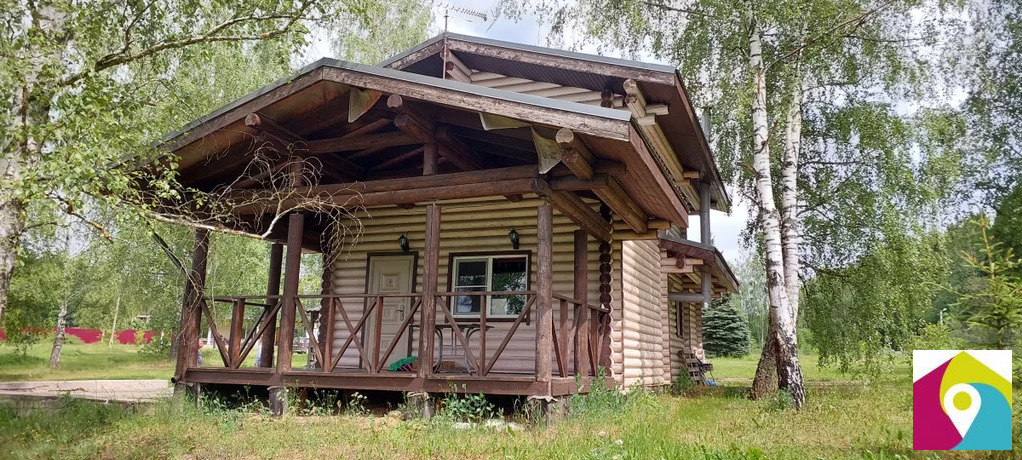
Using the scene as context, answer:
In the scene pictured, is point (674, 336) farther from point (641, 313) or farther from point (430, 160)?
point (430, 160)

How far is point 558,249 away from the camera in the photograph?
10.0 metres

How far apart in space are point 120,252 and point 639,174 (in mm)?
22297

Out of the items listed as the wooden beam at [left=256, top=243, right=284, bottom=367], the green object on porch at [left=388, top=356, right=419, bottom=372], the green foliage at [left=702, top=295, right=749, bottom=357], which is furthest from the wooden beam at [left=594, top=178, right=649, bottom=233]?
the green foliage at [left=702, top=295, right=749, bottom=357]

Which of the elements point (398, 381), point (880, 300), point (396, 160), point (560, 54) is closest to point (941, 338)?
point (398, 381)

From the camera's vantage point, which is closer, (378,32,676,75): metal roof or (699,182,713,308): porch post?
(378,32,676,75): metal roof

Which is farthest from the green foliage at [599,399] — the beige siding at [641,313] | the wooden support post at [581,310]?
the beige siding at [641,313]

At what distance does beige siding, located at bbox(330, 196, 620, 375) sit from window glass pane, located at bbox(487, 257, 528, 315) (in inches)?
7.2

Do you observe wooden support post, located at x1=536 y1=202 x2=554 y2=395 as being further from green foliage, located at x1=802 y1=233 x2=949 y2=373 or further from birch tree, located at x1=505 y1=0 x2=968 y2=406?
green foliage, located at x1=802 y1=233 x2=949 y2=373

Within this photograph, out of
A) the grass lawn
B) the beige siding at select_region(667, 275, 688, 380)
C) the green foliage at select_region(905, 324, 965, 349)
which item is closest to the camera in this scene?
the grass lawn

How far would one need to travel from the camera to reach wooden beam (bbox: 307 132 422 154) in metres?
8.26

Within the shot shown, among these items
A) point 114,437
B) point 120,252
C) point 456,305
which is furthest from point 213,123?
point 120,252

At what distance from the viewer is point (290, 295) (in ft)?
27.2

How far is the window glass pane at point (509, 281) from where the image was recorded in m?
10.2

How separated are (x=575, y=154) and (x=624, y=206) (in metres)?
1.95
